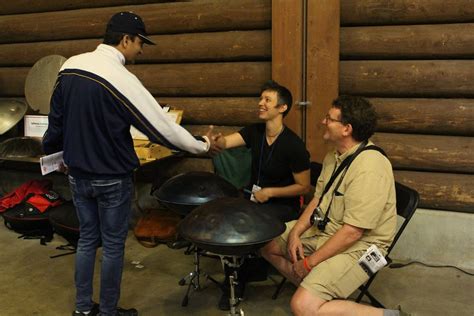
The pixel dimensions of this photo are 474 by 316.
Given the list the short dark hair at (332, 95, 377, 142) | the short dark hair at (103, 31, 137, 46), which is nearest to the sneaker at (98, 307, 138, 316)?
the short dark hair at (103, 31, 137, 46)

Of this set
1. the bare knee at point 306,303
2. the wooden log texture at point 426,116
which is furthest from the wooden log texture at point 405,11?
the bare knee at point 306,303

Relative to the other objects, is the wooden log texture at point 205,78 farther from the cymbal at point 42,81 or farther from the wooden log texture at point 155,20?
the cymbal at point 42,81

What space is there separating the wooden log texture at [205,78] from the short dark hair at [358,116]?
163 centimetres

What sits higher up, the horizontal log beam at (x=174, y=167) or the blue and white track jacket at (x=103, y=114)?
the blue and white track jacket at (x=103, y=114)

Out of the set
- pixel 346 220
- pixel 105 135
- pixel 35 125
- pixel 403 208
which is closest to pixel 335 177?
pixel 346 220

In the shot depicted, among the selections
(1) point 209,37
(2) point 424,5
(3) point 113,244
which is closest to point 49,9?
(1) point 209,37

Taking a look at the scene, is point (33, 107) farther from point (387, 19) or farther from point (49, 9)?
point (387, 19)

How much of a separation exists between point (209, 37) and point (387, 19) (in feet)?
5.04

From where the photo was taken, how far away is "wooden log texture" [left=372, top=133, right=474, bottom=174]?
12.4 ft

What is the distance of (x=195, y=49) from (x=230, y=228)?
8.36 ft

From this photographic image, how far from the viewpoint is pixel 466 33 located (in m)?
3.68

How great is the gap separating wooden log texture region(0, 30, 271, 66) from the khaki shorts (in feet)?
7.15

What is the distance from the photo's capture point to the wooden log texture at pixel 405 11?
3.70 m

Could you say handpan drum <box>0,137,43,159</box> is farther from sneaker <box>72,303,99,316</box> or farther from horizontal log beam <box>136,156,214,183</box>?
sneaker <box>72,303,99,316</box>
